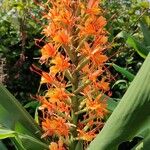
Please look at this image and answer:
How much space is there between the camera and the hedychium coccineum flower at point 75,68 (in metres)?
1.57

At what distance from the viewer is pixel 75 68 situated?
5.27 ft

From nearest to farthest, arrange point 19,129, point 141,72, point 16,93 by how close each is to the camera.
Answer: point 141,72, point 19,129, point 16,93

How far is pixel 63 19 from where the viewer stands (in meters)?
1.56

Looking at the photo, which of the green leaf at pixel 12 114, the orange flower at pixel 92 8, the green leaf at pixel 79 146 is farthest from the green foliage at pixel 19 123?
the orange flower at pixel 92 8

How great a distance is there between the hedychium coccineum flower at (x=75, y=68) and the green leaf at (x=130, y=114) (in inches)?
7.0

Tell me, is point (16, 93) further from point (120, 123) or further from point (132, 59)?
point (120, 123)

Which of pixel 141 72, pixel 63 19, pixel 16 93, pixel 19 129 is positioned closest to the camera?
pixel 141 72

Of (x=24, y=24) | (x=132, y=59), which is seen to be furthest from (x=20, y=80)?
(x=132, y=59)

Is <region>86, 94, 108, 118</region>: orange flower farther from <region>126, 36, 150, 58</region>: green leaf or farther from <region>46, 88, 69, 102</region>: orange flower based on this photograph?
<region>126, 36, 150, 58</region>: green leaf

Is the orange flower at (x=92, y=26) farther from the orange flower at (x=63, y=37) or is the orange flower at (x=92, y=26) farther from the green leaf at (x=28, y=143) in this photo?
the green leaf at (x=28, y=143)

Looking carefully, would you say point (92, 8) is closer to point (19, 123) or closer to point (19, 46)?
point (19, 123)

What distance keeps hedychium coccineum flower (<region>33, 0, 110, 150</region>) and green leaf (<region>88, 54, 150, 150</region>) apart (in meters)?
0.18

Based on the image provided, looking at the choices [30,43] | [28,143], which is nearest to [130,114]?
[28,143]

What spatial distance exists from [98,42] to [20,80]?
198 centimetres
